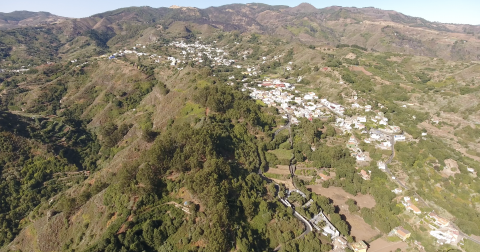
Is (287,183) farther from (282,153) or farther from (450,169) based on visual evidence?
(450,169)

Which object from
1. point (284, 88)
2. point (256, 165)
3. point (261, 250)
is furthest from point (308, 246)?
point (284, 88)

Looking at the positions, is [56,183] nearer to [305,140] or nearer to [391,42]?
[305,140]

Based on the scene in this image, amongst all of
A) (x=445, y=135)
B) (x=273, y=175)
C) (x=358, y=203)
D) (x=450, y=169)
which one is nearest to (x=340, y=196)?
(x=358, y=203)

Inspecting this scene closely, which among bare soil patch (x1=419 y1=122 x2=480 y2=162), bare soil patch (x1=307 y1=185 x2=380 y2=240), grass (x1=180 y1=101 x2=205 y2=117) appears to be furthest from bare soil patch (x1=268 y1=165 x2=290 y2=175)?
bare soil patch (x1=419 y1=122 x2=480 y2=162)

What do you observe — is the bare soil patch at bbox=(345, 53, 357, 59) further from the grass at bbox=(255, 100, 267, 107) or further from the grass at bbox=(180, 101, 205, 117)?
the grass at bbox=(180, 101, 205, 117)

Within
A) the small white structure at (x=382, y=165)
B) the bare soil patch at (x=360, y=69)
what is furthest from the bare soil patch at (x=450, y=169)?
the bare soil patch at (x=360, y=69)
